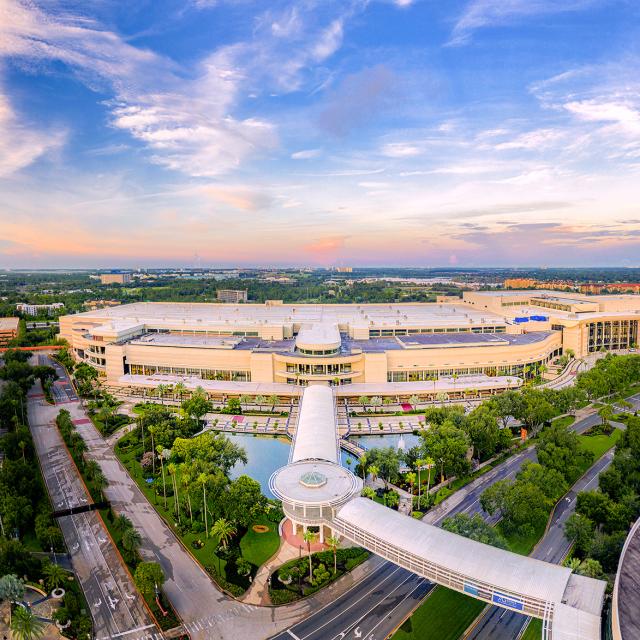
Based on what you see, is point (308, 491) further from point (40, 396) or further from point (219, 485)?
point (40, 396)

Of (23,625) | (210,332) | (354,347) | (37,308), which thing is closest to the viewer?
(23,625)

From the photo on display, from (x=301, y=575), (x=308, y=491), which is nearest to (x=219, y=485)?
(x=308, y=491)

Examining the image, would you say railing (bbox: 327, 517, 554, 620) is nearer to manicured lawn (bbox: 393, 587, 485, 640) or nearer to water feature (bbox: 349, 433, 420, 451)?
manicured lawn (bbox: 393, 587, 485, 640)

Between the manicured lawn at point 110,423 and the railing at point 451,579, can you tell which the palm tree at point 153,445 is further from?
the railing at point 451,579

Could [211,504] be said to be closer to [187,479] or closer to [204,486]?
[204,486]

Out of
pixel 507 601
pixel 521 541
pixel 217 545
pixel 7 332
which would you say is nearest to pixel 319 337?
pixel 217 545
